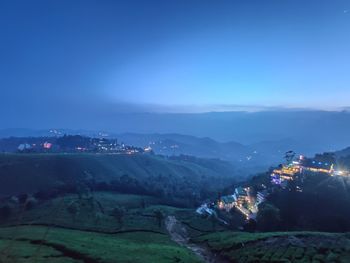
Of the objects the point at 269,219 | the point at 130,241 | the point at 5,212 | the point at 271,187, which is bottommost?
the point at 271,187

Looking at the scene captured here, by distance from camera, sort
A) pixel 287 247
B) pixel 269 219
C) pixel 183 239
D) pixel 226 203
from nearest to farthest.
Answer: pixel 287 247 → pixel 183 239 → pixel 269 219 → pixel 226 203

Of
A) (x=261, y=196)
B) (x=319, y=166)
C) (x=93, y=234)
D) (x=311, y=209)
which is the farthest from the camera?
(x=319, y=166)

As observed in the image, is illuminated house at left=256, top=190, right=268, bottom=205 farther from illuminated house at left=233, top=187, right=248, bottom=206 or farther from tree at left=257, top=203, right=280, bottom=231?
tree at left=257, top=203, right=280, bottom=231

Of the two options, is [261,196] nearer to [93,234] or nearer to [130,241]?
[130,241]

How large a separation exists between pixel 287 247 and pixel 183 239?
43500 mm

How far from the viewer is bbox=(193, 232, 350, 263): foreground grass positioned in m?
78.0

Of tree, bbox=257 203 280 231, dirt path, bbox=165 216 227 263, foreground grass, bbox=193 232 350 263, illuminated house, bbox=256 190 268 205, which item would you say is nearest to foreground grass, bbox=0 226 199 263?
dirt path, bbox=165 216 227 263

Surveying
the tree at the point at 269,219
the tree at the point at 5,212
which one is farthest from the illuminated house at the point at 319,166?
the tree at the point at 5,212

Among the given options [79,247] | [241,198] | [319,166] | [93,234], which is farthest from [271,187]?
[79,247]

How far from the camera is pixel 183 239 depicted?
393 feet

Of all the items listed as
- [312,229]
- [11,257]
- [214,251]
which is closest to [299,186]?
[312,229]

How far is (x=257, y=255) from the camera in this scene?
8562 centimetres

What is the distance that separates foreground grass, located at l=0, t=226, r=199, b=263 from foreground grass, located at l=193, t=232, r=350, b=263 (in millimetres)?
12682

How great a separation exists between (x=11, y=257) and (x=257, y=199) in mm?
122465
